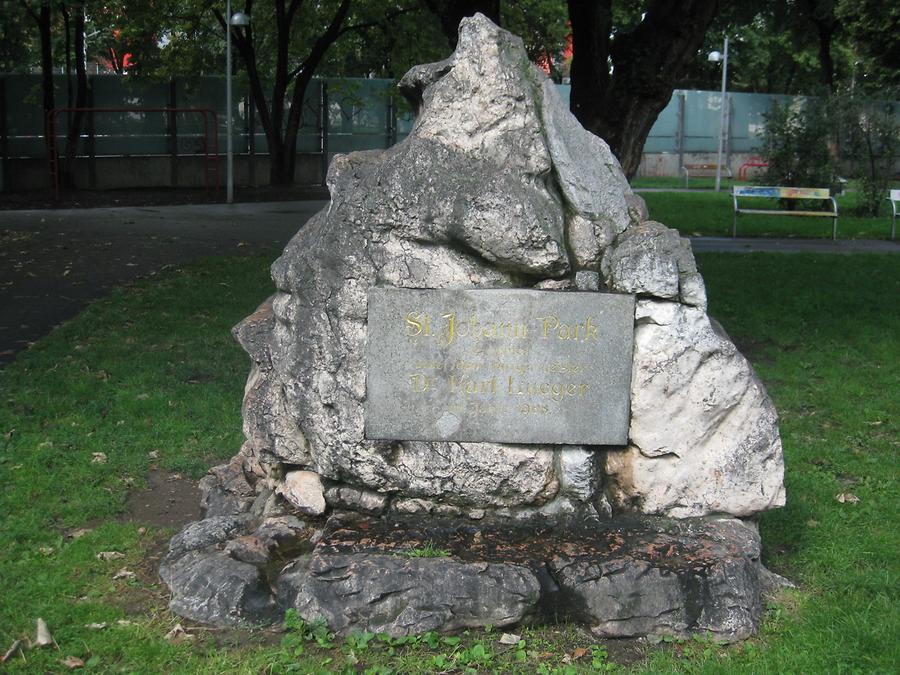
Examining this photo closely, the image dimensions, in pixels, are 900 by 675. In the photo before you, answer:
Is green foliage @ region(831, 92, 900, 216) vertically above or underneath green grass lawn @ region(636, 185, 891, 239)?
above

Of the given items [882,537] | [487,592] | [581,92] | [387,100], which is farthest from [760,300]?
[387,100]

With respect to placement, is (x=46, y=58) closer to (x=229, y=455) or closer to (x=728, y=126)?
(x=229, y=455)

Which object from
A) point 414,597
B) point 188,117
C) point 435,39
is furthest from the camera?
point 188,117

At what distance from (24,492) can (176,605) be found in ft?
6.30

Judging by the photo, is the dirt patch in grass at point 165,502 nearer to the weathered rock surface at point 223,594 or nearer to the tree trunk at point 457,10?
the weathered rock surface at point 223,594

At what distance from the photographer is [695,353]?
496 cm

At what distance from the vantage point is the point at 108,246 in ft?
46.9

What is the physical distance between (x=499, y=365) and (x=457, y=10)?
7.54 m

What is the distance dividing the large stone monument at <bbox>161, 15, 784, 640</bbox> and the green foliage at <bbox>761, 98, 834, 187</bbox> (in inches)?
658

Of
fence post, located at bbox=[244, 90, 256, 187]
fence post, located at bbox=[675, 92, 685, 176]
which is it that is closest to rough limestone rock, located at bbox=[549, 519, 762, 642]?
fence post, located at bbox=[244, 90, 256, 187]

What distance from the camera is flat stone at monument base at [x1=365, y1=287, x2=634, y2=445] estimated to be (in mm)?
4957

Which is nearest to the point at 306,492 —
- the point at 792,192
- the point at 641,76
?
the point at 641,76

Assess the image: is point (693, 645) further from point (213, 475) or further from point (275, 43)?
point (275, 43)

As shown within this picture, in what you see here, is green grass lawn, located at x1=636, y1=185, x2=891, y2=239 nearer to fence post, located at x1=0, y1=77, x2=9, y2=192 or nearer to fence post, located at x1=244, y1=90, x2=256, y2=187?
fence post, located at x1=244, y1=90, x2=256, y2=187
